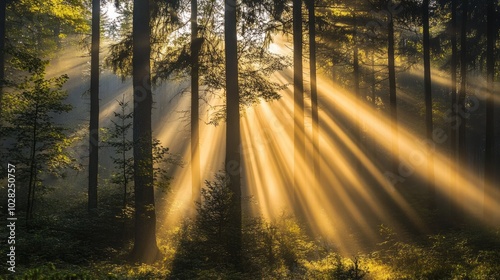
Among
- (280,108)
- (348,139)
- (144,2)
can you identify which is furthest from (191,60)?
(348,139)

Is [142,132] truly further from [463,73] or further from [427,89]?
[463,73]

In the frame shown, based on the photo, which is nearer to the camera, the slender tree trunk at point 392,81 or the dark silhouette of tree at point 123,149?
the dark silhouette of tree at point 123,149

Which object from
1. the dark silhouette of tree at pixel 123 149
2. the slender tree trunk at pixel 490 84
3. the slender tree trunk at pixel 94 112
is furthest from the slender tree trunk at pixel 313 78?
the slender tree trunk at pixel 94 112

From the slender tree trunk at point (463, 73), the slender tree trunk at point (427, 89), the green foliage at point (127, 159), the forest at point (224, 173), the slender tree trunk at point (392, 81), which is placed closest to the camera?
the forest at point (224, 173)

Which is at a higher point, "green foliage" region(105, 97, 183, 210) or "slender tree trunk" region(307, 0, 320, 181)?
"slender tree trunk" region(307, 0, 320, 181)

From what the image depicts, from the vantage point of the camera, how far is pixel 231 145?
452 inches

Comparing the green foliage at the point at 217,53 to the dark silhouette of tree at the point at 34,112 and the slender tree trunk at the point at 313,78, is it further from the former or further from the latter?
the dark silhouette of tree at the point at 34,112

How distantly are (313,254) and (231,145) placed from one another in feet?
14.8

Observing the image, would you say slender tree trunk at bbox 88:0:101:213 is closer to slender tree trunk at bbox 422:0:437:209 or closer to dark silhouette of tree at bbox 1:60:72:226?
dark silhouette of tree at bbox 1:60:72:226

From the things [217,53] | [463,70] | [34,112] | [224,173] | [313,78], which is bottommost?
[224,173]

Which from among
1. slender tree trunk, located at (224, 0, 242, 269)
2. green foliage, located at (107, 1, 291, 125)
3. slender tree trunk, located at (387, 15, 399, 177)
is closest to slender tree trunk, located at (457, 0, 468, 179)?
slender tree trunk, located at (387, 15, 399, 177)

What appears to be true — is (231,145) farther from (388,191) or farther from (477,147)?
(477,147)

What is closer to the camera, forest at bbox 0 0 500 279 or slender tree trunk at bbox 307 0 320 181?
forest at bbox 0 0 500 279

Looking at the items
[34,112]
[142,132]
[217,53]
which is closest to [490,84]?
[217,53]
